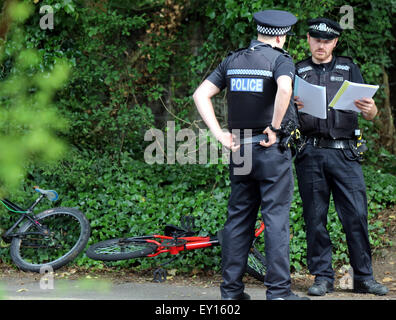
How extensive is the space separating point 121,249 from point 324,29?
2.75 metres

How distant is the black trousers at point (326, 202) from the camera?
471 centimetres

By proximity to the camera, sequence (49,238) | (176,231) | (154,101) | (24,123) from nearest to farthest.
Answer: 1. (24,123)
2. (176,231)
3. (49,238)
4. (154,101)

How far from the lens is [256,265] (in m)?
5.38

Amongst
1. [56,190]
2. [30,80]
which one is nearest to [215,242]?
[56,190]

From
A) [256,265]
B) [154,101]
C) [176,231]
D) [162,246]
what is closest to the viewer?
[256,265]

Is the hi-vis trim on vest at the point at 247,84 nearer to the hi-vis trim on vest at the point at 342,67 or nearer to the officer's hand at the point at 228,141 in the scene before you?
the officer's hand at the point at 228,141

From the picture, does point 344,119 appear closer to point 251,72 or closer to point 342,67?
point 342,67

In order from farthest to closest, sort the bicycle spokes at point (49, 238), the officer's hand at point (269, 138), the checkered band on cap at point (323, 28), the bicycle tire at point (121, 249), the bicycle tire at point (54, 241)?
the bicycle spokes at point (49, 238) < the bicycle tire at point (54, 241) < the bicycle tire at point (121, 249) < the checkered band on cap at point (323, 28) < the officer's hand at point (269, 138)

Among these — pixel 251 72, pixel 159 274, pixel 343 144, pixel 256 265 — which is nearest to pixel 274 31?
pixel 251 72

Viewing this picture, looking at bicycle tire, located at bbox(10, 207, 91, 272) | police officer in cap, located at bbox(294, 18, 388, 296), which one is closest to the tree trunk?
police officer in cap, located at bbox(294, 18, 388, 296)

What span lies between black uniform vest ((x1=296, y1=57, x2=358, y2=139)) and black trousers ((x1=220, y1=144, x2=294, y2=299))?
0.78 m

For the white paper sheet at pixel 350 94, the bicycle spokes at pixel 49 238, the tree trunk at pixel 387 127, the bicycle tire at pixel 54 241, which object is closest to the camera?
the white paper sheet at pixel 350 94

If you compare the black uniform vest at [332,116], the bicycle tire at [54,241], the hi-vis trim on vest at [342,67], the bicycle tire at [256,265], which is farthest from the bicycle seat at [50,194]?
the hi-vis trim on vest at [342,67]
